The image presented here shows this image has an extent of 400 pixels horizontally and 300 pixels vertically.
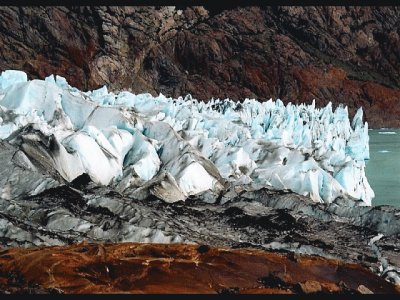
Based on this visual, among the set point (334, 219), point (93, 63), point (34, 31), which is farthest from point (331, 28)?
point (334, 219)

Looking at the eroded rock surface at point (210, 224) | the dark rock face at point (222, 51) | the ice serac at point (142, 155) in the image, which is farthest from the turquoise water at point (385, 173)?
the dark rock face at point (222, 51)

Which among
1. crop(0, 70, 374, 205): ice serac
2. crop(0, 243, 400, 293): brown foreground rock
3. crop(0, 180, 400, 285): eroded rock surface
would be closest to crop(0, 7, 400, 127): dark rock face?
crop(0, 70, 374, 205): ice serac

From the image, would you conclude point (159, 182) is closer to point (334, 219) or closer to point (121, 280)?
point (334, 219)

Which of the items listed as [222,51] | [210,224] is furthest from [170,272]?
[222,51]

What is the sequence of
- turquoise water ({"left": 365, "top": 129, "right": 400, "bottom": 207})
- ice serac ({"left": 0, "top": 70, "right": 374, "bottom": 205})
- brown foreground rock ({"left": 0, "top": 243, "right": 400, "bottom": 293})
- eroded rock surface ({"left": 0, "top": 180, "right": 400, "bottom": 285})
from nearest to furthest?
brown foreground rock ({"left": 0, "top": 243, "right": 400, "bottom": 293}), eroded rock surface ({"left": 0, "top": 180, "right": 400, "bottom": 285}), ice serac ({"left": 0, "top": 70, "right": 374, "bottom": 205}), turquoise water ({"left": 365, "top": 129, "right": 400, "bottom": 207})

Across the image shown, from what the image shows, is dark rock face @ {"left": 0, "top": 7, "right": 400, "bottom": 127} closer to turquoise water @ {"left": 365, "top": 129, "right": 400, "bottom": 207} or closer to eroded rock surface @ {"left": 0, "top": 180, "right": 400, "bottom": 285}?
turquoise water @ {"left": 365, "top": 129, "right": 400, "bottom": 207}

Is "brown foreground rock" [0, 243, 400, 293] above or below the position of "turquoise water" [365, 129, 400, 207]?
above
